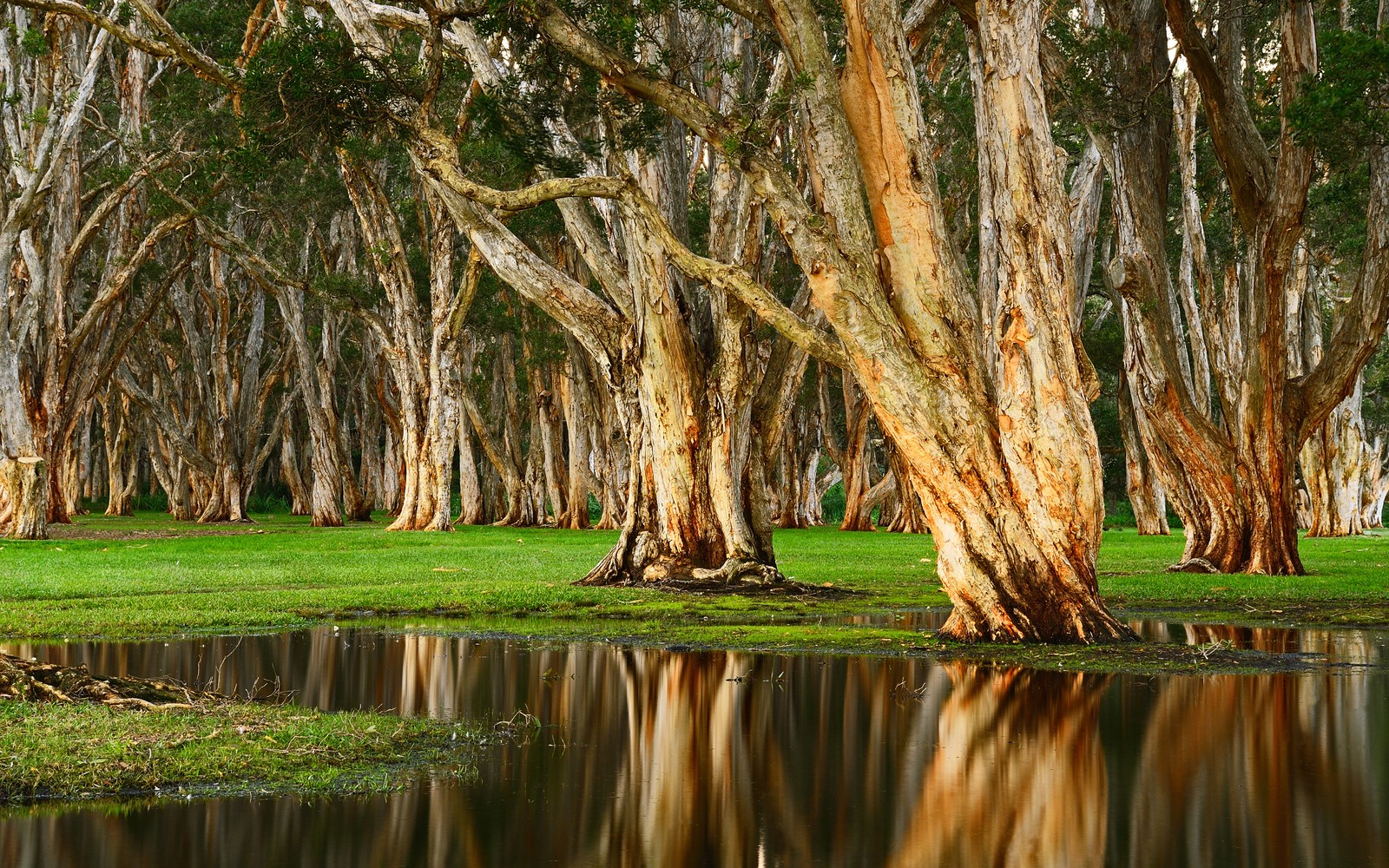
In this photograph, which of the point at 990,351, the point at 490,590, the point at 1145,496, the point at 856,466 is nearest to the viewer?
the point at 990,351

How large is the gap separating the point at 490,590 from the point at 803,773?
31.0 feet

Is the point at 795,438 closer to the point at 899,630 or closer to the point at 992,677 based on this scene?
the point at 899,630

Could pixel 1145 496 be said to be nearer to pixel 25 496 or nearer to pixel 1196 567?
pixel 1196 567

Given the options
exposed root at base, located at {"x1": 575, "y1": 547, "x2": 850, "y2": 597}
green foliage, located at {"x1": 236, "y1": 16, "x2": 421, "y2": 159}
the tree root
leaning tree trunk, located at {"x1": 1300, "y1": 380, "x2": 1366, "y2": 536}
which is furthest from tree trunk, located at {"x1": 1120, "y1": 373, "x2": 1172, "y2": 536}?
the tree root

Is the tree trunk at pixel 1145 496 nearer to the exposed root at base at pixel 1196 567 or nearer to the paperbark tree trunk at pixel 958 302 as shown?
the exposed root at base at pixel 1196 567

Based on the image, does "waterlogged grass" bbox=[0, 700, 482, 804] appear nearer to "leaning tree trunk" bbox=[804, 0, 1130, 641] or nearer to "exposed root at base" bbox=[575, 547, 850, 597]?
"leaning tree trunk" bbox=[804, 0, 1130, 641]

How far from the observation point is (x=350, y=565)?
19062 millimetres

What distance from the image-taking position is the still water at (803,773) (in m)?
4.32

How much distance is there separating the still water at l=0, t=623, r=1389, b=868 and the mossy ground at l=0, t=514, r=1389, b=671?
1469 millimetres

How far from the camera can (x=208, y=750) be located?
5.42 metres

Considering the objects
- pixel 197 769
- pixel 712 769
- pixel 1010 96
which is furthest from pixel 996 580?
pixel 197 769

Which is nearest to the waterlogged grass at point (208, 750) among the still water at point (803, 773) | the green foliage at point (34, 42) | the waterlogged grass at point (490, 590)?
the still water at point (803, 773)

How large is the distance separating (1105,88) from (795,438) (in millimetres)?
28602

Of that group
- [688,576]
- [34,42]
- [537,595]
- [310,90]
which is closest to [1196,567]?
[688,576]
